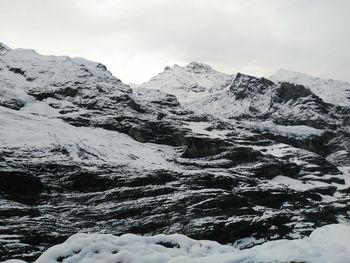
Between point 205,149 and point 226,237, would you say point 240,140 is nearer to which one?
point 205,149

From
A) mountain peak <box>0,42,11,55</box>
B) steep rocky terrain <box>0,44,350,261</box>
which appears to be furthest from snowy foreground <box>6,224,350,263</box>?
mountain peak <box>0,42,11,55</box>

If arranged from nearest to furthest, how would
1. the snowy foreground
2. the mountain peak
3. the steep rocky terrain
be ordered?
the snowy foreground, the steep rocky terrain, the mountain peak

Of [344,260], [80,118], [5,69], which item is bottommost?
[344,260]

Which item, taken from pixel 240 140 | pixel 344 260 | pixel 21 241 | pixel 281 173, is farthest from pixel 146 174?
pixel 344 260

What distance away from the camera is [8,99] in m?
141

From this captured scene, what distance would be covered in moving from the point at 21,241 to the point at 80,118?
76.3 metres

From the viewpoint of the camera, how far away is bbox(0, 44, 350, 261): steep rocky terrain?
2990 inches

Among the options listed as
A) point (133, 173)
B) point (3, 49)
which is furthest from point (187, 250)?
point (3, 49)

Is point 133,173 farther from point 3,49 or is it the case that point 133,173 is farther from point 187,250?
point 3,49

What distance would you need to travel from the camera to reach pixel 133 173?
316 feet

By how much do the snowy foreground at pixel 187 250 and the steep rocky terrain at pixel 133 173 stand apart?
4546 centimetres

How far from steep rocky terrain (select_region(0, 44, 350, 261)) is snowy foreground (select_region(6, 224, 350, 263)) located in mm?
45463

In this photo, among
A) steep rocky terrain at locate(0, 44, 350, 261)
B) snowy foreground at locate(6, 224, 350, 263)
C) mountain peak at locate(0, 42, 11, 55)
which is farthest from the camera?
mountain peak at locate(0, 42, 11, 55)

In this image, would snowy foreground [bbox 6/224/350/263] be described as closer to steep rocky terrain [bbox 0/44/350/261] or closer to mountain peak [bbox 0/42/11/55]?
steep rocky terrain [bbox 0/44/350/261]
